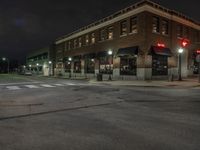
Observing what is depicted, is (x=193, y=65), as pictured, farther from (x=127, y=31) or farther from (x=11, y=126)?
(x=11, y=126)

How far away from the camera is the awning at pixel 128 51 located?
31219mm

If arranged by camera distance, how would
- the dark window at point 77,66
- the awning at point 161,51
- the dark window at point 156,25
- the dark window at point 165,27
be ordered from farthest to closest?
the dark window at point 77,66 < the dark window at point 165,27 < the dark window at point 156,25 < the awning at point 161,51

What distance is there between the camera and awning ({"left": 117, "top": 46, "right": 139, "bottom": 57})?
31.2 m

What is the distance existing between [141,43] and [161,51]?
2969 mm

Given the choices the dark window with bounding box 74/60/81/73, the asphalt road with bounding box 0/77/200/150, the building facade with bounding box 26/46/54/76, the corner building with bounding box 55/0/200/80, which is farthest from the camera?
the building facade with bounding box 26/46/54/76

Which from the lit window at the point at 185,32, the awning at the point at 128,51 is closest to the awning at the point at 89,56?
the awning at the point at 128,51

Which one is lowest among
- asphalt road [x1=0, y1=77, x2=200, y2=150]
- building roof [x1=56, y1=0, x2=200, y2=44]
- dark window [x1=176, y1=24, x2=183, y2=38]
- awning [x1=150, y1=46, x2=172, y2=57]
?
asphalt road [x1=0, y1=77, x2=200, y2=150]

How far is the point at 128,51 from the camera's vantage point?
3231 cm

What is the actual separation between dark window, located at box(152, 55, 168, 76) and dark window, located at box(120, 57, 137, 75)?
252 centimetres

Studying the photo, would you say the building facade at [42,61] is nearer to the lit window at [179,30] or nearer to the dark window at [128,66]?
the dark window at [128,66]

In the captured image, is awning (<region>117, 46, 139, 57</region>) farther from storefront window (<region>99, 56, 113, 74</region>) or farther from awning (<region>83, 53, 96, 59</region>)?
awning (<region>83, 53, 96, 59</region>)

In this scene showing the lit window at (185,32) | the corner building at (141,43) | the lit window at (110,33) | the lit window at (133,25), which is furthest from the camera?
the lit window at (110,33)

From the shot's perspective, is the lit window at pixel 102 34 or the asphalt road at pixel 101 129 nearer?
the asphalt road at pixel 101 129

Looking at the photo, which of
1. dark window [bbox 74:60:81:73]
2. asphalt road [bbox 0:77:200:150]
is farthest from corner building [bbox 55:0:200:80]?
asphalt road [bbox 0:77:200:150]
